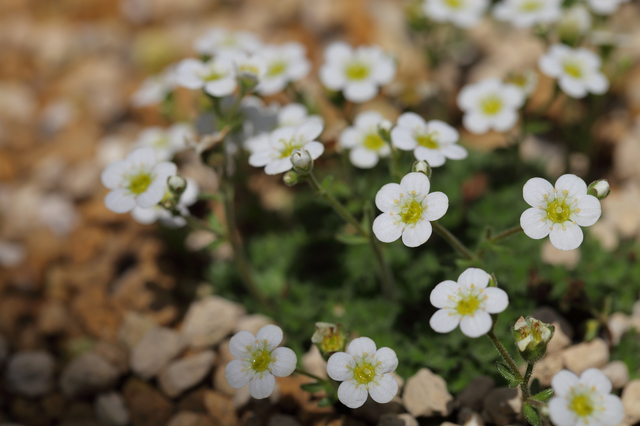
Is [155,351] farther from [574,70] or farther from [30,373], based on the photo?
[574,70]

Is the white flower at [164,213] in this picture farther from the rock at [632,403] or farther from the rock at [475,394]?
the rock at [632,403]

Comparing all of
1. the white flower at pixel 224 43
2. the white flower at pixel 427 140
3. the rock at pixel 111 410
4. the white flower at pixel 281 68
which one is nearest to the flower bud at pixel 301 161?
the white flower at pixel 427 140

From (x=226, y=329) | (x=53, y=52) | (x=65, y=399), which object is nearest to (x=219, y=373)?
(x=226, y=329)

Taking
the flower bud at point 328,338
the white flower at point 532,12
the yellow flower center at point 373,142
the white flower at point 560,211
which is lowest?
the flower bud at point 328,338

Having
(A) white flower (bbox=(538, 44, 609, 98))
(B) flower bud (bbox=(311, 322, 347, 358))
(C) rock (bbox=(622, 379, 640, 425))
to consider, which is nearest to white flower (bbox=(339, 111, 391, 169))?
(B) flower bud (bbox=(311, 322, 347, 358))

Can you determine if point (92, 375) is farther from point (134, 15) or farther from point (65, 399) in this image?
point (134, 15)

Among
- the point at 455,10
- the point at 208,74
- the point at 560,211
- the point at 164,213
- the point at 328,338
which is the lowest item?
the point at 328,338

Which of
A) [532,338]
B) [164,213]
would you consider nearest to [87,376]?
[164,213]
